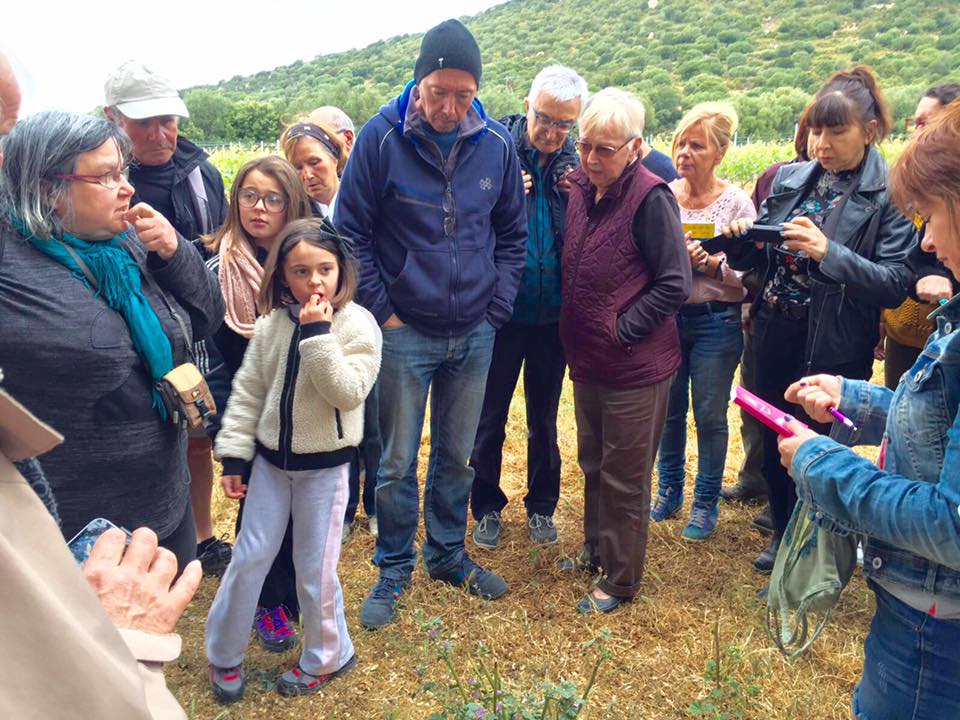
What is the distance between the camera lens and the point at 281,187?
2.94 meters

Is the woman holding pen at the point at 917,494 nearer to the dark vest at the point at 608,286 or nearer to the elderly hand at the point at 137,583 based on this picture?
the elderly hand at the point at 137,583

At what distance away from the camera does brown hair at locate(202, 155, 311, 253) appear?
9.63 ft

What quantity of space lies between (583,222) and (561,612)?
1.70 meters

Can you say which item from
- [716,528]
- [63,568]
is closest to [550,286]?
[716,528]

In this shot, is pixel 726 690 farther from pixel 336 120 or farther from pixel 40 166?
pixel 336 120

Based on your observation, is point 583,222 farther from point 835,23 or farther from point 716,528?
point 835,23

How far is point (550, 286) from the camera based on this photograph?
349cm

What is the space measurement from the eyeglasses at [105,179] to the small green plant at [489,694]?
1646 millimetres

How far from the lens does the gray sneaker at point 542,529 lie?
153 inches

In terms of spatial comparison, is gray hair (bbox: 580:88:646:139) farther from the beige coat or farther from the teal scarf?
the beige coat

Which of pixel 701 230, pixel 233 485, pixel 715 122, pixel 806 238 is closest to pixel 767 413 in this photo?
pixel 806 238

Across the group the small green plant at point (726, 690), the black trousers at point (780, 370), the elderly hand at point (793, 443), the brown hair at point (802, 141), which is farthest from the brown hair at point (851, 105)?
the small green plant at point (726, 690)

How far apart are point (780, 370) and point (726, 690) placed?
1.40 metres

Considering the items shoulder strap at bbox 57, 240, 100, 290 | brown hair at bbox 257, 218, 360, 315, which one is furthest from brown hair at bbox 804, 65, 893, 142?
shoulder strap at bbox 57, 240, 100, 290
